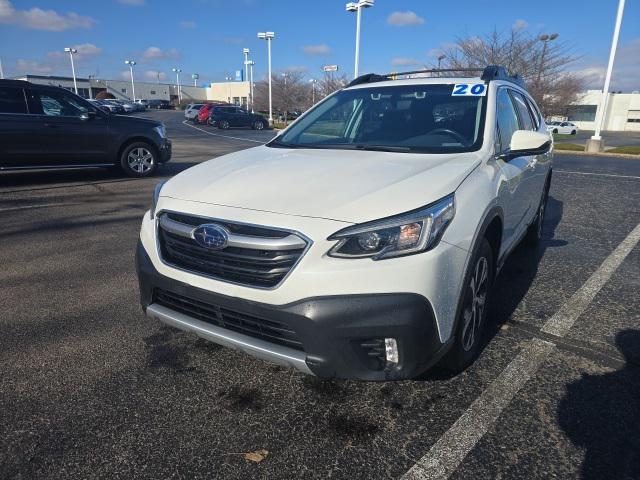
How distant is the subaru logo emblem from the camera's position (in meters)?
2.25

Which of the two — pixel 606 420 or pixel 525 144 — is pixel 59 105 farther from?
pixel 606 420

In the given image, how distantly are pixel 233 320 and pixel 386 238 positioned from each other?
86 centimetres

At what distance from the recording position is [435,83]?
3.69 metres

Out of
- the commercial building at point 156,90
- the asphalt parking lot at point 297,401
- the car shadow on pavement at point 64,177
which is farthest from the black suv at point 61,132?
the commercial building at point 156,90

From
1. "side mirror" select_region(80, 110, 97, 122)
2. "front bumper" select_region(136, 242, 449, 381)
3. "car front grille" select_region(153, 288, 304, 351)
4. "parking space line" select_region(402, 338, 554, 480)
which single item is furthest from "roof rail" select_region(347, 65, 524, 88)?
"side mirror" select_region(80, 110, 97, 122)

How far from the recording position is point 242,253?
7.30 ft

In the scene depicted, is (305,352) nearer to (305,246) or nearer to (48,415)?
(305,246)

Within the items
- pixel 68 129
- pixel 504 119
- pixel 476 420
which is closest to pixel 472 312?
Answer: pixel 476 420

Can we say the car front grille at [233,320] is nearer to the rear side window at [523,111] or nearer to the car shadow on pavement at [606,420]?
the car shadow on pavement at [606,420]

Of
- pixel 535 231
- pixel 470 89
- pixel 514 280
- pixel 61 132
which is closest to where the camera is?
pixel 470 89

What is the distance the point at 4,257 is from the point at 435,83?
455cm

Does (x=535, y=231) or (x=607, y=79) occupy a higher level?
(x=607, y=79)

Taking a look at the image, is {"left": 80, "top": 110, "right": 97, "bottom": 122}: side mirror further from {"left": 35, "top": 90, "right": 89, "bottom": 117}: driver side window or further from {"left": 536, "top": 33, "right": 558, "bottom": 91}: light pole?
{"left": 536, "top": 33, "right": 558, "bottom": 91}: light pole

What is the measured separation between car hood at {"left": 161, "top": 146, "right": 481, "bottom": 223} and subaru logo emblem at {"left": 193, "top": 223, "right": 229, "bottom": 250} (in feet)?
0.52
